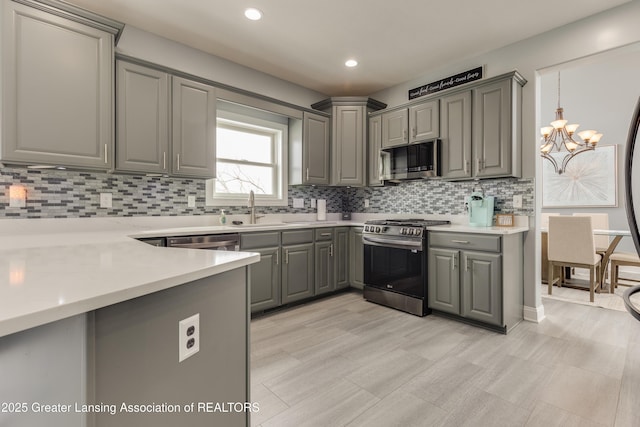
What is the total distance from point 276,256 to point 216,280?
7.43 feet

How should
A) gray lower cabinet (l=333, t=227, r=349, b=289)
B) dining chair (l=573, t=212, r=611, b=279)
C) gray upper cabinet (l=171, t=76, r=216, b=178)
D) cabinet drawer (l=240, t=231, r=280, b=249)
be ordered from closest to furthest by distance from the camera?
1. gray upper cabinet (l=171, t=76, r=216, b=178)
2. cabinet drawer (l=240, t=231, r=280, b=249)
3. gray lower cabinet (l=333, t=227, r=349, b=289)
4. dining chair (l=573, t=212, r=611, b=279)

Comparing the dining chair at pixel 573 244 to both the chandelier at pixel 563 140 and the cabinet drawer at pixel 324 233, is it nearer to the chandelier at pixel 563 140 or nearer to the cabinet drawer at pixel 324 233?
the chandelier at pixel 563 140

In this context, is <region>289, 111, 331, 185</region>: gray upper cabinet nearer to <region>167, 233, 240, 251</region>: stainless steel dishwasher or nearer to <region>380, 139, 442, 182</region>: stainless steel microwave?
<region>380, 139, 442, 182</region>: stainless steel microwave

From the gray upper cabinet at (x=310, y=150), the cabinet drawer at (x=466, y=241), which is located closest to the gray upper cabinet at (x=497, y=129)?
the cabinet drawer at (x=466, y=241)

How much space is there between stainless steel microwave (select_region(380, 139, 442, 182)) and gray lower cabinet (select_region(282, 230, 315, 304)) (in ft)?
4.07

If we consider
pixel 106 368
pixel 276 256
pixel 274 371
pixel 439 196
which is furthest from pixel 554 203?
pixel 106 368

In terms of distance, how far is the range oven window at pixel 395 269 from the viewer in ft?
10.5

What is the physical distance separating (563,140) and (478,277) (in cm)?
335

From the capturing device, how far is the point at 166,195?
3.05 m

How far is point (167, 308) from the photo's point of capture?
839 millimetres

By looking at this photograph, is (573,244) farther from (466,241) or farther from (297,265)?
(297,265)

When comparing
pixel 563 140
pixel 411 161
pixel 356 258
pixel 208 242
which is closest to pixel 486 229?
pixel 411 161

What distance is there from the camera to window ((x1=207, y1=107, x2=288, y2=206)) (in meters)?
3.53

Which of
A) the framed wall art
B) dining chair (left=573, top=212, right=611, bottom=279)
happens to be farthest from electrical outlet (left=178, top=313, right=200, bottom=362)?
the framed wall art
